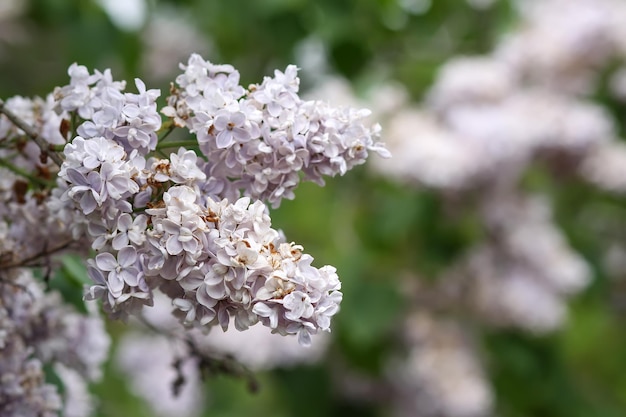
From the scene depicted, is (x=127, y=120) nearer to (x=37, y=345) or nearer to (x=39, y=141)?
(x=39, y=141)

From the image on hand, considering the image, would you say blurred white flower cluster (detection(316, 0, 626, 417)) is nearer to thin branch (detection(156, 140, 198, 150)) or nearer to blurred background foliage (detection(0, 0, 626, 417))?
blurred background foliage (detection(0, 0, 626, 417))

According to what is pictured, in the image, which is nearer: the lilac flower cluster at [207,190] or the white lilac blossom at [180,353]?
the lilac flower cluster at [207,190]

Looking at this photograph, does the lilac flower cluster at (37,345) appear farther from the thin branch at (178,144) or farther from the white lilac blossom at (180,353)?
the white lilac blossom at (180,353)

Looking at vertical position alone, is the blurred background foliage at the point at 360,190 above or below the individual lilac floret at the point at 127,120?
above

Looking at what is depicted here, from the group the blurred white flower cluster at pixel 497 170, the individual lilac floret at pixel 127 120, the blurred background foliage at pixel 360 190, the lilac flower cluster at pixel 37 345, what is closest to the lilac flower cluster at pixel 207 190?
the individual lilac floret at pixel 127 120

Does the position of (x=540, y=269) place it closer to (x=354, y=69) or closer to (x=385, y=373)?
(x=385, y=373)

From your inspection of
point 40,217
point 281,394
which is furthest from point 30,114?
point 281,394
